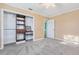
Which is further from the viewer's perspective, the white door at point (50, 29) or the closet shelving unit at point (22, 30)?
the white door at point (50, 29)

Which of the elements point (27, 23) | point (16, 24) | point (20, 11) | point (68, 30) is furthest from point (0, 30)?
point (68, 30)

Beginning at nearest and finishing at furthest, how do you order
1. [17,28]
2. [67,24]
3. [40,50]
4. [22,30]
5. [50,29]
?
[40,50] → [17,28] → [22,30] → [67,24] → [50,29]

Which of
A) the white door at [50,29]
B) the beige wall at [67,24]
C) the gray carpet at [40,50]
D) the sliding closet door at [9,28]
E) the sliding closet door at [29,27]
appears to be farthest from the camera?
the white door at [50,29]

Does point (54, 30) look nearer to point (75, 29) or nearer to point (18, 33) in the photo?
point (75, 29)

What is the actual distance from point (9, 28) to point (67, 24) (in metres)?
Answer: 4.59

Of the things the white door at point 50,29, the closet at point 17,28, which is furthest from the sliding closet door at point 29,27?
the white door at point 50,29

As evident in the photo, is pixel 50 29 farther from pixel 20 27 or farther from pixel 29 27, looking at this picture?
pixel 20 27

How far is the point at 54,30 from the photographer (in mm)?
8422

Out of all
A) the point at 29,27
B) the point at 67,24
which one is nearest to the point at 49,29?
the point at 67,24

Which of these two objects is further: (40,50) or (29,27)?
(29,27)

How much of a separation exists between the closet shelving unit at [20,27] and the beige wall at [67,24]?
3.29 meters

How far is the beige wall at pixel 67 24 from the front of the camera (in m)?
6.58

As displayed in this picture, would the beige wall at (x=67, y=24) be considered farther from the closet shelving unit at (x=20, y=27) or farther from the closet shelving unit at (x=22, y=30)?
the closet shelving unit at (x=20, y=27)

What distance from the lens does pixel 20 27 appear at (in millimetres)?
6277
